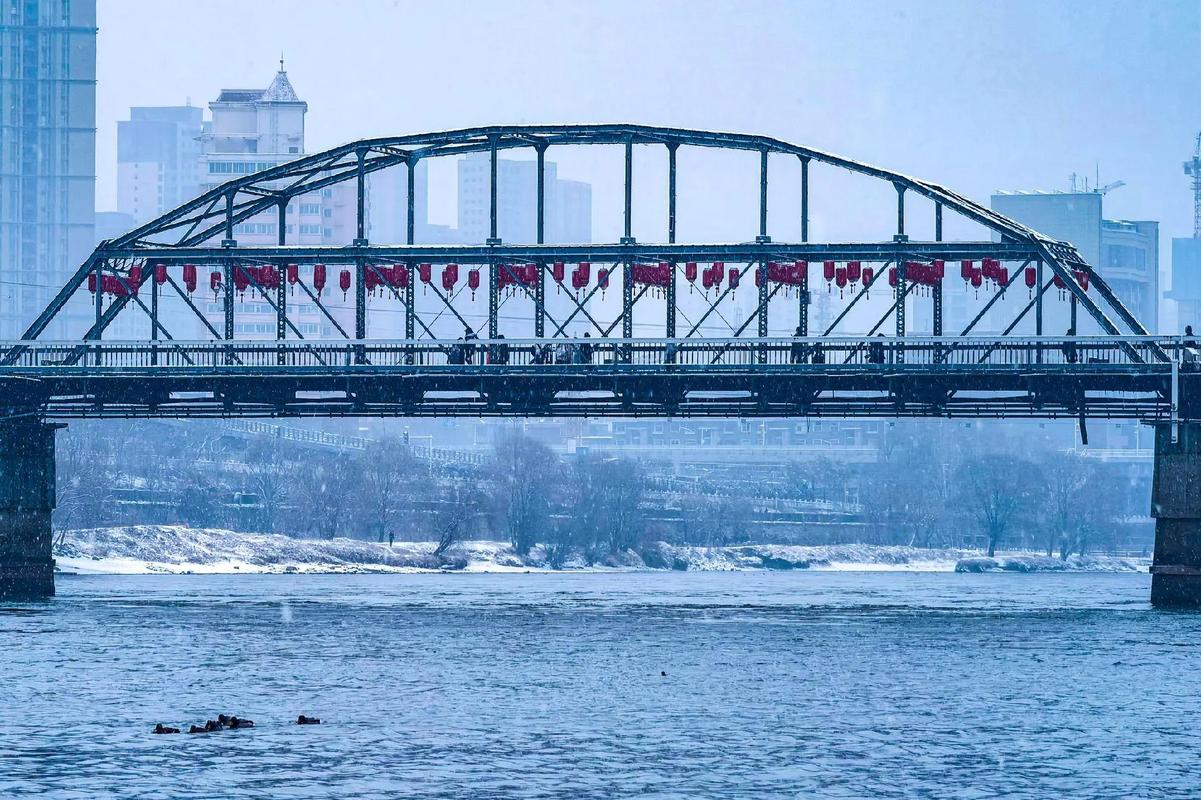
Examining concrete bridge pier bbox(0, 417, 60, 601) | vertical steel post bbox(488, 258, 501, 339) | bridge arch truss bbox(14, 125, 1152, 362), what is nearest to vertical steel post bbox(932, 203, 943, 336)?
bridge arch truss bbox(14, 125, 1152, 362)

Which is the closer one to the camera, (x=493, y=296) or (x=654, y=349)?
(x=654, y=349)

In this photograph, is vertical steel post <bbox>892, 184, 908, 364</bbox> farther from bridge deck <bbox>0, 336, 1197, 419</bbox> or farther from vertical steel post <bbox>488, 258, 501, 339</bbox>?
vertical steel post <bbox>488, 258, 501, 339</bbox>

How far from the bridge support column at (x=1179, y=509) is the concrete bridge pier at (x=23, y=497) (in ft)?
176

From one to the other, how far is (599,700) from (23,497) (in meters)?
50.1

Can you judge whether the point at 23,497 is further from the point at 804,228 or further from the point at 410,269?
the point at 804,228

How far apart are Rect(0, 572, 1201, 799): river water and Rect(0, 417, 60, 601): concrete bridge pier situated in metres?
3.35

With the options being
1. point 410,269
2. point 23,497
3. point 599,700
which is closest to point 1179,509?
point 410,269

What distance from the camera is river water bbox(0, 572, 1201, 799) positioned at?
160 feet

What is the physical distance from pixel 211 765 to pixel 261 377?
53.9m

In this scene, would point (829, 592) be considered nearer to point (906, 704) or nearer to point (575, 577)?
point (575, 577)

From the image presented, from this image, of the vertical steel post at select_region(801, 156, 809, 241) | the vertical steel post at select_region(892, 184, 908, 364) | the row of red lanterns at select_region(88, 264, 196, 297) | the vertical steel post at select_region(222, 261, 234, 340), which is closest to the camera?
the vertical steel post at select_region(892, 184, 908, 364)

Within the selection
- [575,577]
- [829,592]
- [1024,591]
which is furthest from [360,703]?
[575,577]

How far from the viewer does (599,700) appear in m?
64.4

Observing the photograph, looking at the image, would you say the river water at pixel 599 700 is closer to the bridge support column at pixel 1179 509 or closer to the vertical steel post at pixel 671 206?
the bridge support column at pixel 1179 509
